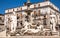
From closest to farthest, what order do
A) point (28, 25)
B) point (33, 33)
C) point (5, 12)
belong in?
point (33, 33) → point (28, 25) → point (5, 12)

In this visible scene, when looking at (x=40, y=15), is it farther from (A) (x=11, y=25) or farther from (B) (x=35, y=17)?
(A) (x=11, y=25)

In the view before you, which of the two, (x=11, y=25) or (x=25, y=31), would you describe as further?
(x=11, y=25)

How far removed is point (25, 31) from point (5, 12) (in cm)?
2290

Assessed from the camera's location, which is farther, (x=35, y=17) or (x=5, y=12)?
(x=5, y=12)

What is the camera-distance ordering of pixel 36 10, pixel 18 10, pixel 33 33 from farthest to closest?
1. pixel 18 10
2. pixel 36 10
3. pixel 33 33

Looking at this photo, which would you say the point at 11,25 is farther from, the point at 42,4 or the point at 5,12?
the point at 5,12

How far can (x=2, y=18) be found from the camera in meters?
34.3

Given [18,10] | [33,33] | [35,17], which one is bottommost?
[33,33]

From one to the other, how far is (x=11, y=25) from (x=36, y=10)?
Result: 14421 mm

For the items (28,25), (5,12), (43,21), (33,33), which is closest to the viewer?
(33,33)

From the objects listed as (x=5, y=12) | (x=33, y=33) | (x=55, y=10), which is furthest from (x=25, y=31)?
(x=5, y=12)

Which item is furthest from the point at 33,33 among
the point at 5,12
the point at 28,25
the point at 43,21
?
the point at 5,12

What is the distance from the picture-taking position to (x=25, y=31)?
10680mm

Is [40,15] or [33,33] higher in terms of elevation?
[40,15]
